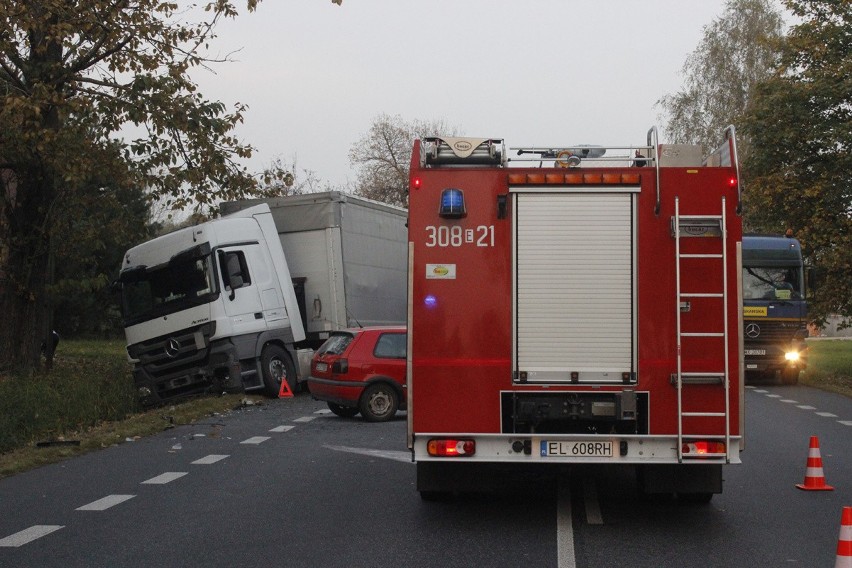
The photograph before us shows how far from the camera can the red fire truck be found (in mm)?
7898

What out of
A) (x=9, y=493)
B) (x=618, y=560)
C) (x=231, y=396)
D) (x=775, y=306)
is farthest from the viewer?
(x=775, y=306)

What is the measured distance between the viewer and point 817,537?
7.90 m

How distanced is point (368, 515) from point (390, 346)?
8.36 metres

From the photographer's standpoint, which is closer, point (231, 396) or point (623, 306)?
point (623, 306)

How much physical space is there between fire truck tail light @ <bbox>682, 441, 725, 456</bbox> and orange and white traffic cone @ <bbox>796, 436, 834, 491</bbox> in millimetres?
2624

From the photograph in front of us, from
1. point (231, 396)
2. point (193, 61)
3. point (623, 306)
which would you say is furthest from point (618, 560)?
point (193, 61)

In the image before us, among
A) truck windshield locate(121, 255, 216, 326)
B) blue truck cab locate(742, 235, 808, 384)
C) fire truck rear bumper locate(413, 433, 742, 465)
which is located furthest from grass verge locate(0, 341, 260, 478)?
blue truck cab locate(742, 235, 808, 384)

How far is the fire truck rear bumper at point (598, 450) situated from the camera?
25.8 ft

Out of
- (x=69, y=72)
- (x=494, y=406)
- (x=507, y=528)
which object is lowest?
(x=507, y=528)

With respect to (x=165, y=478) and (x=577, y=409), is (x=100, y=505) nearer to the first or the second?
(x=165, y=478)

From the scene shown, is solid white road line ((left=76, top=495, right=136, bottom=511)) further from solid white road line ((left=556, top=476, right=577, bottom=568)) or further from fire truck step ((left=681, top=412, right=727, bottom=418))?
fire truck step ((left=681, top=412, right=727, bottom=418))

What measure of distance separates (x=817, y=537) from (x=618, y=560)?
1.74 m

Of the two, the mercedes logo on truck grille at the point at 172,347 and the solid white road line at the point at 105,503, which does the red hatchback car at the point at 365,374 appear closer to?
the mercedes logo on truck grille at the point at 172,347

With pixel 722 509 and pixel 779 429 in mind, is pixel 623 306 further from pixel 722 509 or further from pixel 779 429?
pixel 779 429
